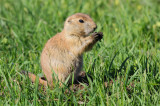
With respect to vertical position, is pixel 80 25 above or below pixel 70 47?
above

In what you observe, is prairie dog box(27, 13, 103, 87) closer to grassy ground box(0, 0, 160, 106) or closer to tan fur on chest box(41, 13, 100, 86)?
tan fur on chest box(41, 13, 100, 86)

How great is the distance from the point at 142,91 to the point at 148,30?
2.34 metres

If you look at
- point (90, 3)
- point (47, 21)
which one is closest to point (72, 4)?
point (90, 3)

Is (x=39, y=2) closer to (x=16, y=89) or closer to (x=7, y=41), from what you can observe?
(x=7, y=41)

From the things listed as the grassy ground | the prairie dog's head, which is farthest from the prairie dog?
the grassy ground

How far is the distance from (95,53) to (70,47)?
23.5 inches

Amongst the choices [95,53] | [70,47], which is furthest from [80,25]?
[95,53]

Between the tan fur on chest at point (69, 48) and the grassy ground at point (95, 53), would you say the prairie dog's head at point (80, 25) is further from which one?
the grassy ground at point (95, 53)

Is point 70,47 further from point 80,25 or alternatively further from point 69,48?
point 80,25

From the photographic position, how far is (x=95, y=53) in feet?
14.5

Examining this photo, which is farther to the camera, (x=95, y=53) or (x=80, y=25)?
(x=95, y=53)

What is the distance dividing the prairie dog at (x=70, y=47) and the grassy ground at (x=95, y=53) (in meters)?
0.26

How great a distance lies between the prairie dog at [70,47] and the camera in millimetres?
3805

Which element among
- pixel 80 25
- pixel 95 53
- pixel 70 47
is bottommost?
pixel 95 53
